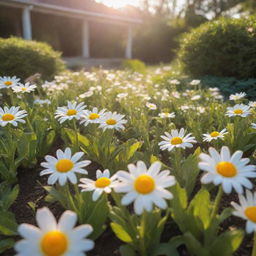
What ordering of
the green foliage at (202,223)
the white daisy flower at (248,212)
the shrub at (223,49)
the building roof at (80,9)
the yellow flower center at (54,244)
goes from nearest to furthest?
the yellow flower center at (54,244)
the white daisy flower at (248,212)
the green foliage at (202,223)
the shrub at (223,49)
the building roof at (80,9)

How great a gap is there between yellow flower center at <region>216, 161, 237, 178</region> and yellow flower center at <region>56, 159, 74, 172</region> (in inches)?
28.1

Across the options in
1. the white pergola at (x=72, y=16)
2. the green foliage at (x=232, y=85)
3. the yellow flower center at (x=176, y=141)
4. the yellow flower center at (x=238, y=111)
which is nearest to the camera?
the yellow flower center at (x=176, y=141)

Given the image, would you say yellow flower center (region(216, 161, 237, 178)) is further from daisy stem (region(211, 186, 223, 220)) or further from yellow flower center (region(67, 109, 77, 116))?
yellow flower center (region(67, 109, 77, 116))

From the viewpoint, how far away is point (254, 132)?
215 cm

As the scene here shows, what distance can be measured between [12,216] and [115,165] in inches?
29.2

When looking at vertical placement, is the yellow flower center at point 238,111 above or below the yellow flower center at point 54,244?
above

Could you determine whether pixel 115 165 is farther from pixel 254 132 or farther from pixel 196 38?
pixel 196 38

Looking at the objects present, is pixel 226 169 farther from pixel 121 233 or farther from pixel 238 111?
pixel 238 111

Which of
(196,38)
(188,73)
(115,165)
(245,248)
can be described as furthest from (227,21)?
(245,248)

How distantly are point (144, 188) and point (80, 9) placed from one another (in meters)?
15.2

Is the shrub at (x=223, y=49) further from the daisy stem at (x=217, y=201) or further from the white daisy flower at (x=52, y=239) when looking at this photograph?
the white daisy flower at (x=52, y=239)

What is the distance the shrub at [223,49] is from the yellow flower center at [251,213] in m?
4.64

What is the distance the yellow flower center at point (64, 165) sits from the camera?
1.35 meters

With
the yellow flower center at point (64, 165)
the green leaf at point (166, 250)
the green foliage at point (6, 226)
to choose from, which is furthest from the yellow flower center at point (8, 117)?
the green leaf at point (166, 250)
